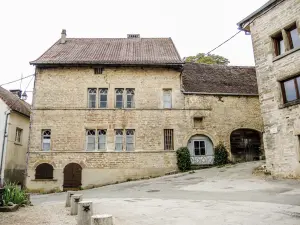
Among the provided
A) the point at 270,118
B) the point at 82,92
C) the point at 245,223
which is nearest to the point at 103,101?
the point at 82,92

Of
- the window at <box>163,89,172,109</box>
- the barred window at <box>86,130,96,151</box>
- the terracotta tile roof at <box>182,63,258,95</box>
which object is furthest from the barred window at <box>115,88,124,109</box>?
the terracotta tile roof at <box>182,63,258,95</box>

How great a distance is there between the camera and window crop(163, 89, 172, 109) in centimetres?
1960

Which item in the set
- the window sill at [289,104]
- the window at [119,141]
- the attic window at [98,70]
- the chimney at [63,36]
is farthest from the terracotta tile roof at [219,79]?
the chimney at [63,36]

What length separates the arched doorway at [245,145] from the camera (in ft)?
65.1

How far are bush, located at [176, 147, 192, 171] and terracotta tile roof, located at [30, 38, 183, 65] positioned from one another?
20.4 feet

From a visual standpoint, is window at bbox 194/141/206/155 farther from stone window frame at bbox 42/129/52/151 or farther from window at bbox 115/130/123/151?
stone window frame at bbox 42/129/52/151

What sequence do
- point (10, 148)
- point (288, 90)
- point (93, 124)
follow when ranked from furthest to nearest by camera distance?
point (10, 148)
point (93, 124)
point (288, 90)

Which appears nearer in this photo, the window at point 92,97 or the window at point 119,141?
the window at point 119,141

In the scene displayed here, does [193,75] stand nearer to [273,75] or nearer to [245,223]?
[273,75]

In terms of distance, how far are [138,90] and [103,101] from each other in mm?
2596

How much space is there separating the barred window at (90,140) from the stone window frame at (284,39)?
12.1 meters

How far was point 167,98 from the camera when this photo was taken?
19.7 m

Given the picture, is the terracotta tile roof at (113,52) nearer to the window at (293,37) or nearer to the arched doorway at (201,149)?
the arched doorway at (201,149)

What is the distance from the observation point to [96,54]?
20859 mm
